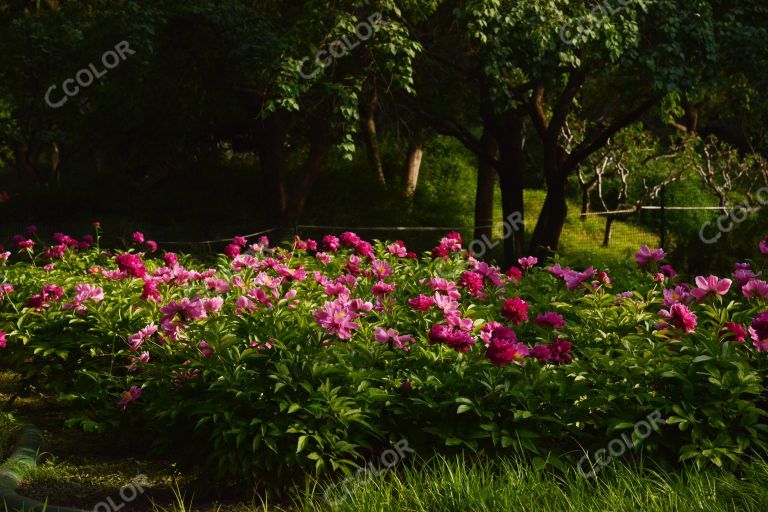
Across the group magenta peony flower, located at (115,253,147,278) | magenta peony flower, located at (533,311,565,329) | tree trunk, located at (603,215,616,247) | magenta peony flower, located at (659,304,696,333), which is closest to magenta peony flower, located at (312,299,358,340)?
magenta peony flower, located at (533,311,565,329)

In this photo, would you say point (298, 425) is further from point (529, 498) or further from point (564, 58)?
point (564, 58)

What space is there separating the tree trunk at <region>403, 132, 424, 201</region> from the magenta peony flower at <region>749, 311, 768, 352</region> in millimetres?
18963

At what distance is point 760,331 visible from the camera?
14.4 ft

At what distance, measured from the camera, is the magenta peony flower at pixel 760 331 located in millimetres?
4344

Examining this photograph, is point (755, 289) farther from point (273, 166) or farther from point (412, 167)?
point (412, 167)

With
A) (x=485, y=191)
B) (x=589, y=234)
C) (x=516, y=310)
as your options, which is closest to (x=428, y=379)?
(x=516, y=310)

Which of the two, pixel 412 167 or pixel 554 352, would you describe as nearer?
pixel 554 352

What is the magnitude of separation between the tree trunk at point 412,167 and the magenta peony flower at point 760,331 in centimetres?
1896

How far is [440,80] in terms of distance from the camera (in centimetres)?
1844

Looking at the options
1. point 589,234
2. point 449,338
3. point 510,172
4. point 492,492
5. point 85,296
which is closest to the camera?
point 492,492

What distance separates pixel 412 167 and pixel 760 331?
20116mm

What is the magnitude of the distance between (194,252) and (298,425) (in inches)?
531

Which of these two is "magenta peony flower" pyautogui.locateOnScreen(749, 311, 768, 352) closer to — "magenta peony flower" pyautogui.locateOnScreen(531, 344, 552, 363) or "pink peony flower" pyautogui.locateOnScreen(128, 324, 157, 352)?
"magenta peony flower" pyautogui.locateOnScreen(531, 344, 552, 363)

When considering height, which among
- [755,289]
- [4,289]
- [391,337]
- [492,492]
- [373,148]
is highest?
[373,148]
